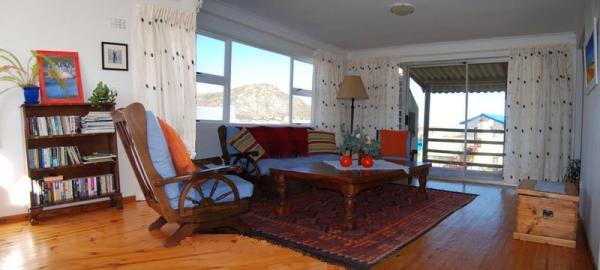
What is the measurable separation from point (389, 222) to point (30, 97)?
320 centimetres

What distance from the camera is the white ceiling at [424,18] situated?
403cm

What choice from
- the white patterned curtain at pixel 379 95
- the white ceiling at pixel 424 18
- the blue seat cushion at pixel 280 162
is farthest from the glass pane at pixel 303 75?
the blue seat cushion at pixel 280 162

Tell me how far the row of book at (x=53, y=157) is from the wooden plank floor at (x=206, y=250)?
0.48 m

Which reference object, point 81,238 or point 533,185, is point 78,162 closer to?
point 81,238

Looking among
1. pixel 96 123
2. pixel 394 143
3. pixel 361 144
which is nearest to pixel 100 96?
pixel 96 123

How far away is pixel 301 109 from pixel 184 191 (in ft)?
12.3

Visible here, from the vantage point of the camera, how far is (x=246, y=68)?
193 inches

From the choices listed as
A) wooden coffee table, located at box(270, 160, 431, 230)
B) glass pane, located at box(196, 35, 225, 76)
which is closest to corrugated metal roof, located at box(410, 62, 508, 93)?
wooden coffee table, located at box(270, 160, 431, 230)

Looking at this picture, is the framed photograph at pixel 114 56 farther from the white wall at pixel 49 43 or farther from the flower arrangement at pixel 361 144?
the flower arrangement at pixel 361 144

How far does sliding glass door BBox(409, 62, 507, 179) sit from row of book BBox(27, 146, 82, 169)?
5566 mm

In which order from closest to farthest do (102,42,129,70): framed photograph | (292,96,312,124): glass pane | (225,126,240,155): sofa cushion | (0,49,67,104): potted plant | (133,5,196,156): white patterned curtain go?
(0,49,67,104): potted plant
(102,42,129,70): framed photograph
(133,5,196,156): white patterned curtain
(225,126,240,155): sofa cushion
(292,96,312,124): glass pane

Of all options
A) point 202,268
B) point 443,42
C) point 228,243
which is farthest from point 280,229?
point 443,42

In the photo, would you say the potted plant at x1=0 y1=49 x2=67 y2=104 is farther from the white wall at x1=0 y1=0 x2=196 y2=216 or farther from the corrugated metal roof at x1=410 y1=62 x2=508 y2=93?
the corrugated metal roof at x1=410 y1=62 x2=508 y2=93

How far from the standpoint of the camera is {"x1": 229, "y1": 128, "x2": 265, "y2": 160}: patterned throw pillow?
3979mm
